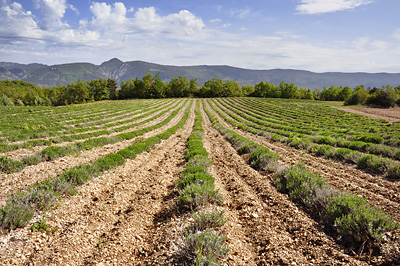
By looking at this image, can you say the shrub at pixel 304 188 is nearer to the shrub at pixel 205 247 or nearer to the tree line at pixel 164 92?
the shrub at pixel 205 247

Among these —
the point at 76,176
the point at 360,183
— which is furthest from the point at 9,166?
the point at 360,183

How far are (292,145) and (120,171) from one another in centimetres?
1369

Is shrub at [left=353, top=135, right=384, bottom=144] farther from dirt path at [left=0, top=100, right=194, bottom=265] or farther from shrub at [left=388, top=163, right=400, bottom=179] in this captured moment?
dirt path at [left=0, top=100, right=194, bottom=265]

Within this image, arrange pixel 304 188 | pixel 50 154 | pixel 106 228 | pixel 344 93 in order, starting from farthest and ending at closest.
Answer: pixel 344 93, pixel 50 154, pixel 304 188, pixel 106 228

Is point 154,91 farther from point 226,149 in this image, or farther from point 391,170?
point 391,170

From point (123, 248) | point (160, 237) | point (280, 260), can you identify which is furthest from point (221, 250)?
point (123, 248)

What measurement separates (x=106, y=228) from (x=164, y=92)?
10763cm

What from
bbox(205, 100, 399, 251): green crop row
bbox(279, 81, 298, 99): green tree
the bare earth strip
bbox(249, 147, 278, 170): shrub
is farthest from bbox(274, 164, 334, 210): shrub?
bbox(279, 81, 298, 99): green tree

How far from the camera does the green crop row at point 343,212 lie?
4.34 meters

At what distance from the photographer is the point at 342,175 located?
9.06 metres

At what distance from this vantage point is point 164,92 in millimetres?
108562

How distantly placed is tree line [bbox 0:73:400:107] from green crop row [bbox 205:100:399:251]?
3540 inches

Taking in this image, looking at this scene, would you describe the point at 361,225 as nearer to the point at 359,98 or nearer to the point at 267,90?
the point at 359,98

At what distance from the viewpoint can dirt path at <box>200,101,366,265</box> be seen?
13.5 feet
